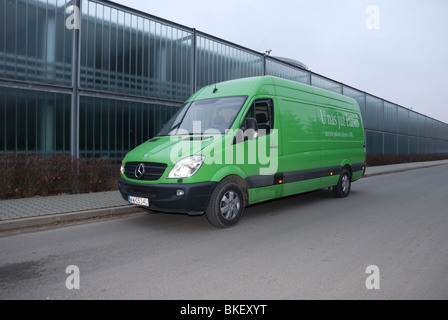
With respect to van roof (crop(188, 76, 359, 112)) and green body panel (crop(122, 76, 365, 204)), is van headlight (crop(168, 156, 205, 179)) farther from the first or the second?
van roof (crop(188, 76, 359, 112))

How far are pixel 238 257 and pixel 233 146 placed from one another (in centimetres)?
200

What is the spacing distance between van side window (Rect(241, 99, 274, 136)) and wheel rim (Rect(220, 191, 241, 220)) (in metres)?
1.24

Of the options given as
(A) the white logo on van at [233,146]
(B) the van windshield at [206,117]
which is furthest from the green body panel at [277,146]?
(B) the van windshield at [206,117]

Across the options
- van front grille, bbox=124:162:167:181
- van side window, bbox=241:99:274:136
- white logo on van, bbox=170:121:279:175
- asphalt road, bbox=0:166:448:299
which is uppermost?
van side window, bbox=241:99:274:136

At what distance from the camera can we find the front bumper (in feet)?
16.8

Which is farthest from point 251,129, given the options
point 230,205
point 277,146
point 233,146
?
point 230,205

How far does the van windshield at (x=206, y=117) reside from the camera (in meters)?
5.91

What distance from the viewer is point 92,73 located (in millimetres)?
10641

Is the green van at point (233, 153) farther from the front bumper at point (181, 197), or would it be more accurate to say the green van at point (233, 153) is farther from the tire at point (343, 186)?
the tire at point (343, 186)

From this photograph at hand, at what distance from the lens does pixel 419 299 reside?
2.98 meters

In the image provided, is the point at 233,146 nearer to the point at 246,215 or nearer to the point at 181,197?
the point at 181,197

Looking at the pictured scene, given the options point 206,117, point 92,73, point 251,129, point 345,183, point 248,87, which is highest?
point 92,73

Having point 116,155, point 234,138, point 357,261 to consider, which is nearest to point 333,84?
point 116,155

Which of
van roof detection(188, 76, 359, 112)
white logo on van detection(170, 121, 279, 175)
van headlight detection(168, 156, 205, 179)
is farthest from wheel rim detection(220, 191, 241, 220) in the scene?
van roof detection(188, 76, 359, 112)
